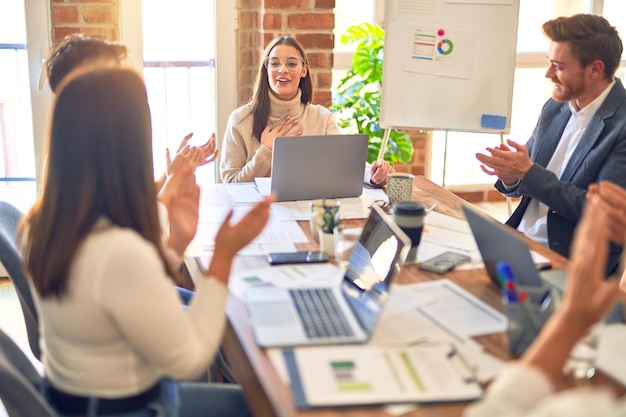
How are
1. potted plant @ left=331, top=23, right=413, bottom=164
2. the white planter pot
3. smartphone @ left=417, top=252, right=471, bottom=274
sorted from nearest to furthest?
smartphone @ left=417, top=252, right=471, bottom=274
the white planter pot
potted plant @ left=331, top=23, right=413, bottom=164

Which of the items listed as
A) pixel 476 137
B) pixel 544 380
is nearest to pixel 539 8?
pixel 476 137

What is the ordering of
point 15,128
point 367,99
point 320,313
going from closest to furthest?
1. point 320,313
2. point 15,128
3. point 367,99

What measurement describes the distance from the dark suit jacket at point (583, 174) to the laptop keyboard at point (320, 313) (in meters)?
1.06

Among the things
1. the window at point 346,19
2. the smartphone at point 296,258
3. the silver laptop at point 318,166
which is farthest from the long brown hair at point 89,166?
the window at point 346,19

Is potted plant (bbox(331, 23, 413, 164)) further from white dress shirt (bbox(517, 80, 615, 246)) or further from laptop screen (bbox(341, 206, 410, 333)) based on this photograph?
laptop screen (bbox(341, 206, 410, 333))

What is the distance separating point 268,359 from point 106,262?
335 mm

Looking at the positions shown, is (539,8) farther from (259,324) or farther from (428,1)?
(259,324)

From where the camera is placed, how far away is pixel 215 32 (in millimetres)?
3590

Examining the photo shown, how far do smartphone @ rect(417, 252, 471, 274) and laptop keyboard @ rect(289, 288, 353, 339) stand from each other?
0.30 meters

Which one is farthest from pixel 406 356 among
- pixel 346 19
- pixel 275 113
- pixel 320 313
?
pixel 346 19

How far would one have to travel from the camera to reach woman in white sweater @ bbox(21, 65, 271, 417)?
123 cm

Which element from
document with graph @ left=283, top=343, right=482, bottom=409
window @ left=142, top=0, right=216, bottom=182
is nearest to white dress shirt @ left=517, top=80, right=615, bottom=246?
document with graph @ left=283, top=343, right=482, bottom=409

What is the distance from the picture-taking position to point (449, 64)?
3.27 m

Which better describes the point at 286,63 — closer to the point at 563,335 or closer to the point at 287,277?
the point at 287,277
